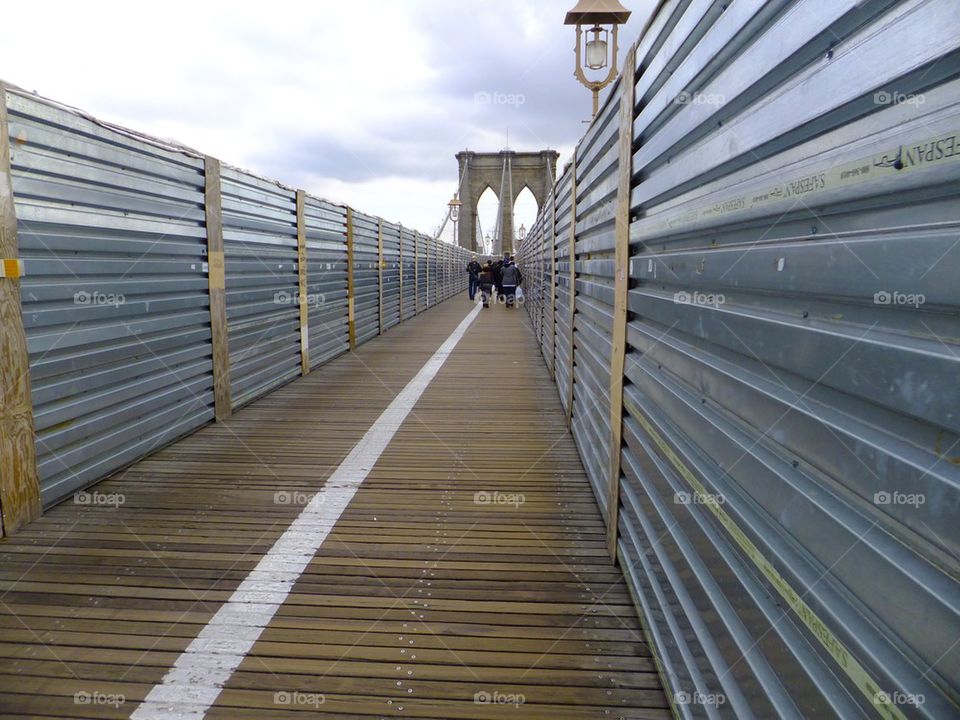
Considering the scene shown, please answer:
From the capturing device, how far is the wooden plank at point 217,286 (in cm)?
598

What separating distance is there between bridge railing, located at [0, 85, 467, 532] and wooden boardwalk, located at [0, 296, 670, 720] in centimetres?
38

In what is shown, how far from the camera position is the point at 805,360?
129 centimetres

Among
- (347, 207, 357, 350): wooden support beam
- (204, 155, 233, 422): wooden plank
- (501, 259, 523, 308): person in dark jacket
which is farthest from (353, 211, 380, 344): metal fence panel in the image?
(501, 259, 523, 308): person in dark jacket

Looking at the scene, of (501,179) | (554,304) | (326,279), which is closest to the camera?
(554,304)

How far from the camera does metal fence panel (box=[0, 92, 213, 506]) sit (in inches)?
150

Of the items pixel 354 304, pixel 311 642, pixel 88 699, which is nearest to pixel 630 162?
pixel 311 642

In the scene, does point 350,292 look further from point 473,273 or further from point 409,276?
point 473,273

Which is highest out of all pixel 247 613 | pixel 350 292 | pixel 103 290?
pixel 350 292

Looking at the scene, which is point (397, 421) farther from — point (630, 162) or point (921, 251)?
point (921, 251)

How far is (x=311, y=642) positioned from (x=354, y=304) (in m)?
8.93

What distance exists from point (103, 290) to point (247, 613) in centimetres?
276

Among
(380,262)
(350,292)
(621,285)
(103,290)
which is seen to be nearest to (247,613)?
(621,285)

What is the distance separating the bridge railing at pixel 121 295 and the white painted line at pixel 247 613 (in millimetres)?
1615

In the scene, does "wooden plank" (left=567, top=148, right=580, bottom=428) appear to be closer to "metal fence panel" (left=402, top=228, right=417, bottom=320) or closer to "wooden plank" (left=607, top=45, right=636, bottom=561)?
"wooden plank" (left=607, top=45, right=636, bottom=561)
